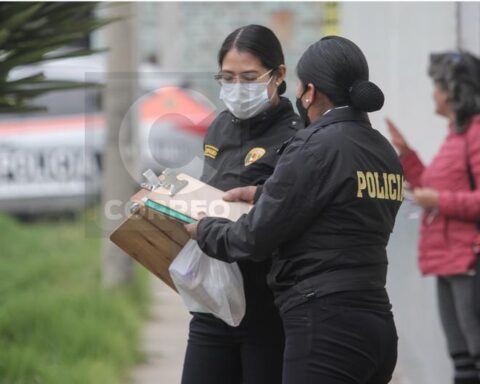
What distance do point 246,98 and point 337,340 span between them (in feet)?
3.09

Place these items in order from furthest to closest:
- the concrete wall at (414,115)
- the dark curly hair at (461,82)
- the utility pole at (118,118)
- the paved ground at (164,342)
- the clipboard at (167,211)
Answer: the utility pole at (118,118), the paved ground at (164,342), the concrete wall at (414,115), the dark curly hair at (461,82), the clipboard at (167,211)

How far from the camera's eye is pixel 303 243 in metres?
3.44

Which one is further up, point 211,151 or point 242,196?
point 211,151

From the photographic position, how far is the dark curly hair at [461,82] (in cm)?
518

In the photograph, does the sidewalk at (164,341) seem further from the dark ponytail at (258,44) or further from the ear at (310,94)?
the ear at (310,94)

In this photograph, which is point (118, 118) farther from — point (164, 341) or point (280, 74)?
point (280, 74)

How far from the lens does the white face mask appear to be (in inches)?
153

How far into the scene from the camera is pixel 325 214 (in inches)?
134

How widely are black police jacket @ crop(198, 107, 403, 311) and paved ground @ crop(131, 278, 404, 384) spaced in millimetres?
3394

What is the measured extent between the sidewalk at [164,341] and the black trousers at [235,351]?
2765 mm

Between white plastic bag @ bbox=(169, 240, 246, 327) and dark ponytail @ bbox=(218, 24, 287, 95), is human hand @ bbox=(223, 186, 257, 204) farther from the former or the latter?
dark ponytail @ bbox=(218, 24, 287, 95)

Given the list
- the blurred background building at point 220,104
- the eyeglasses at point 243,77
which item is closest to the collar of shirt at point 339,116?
the eyeglasses at point 243,77

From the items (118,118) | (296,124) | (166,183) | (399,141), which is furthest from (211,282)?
(118,118)

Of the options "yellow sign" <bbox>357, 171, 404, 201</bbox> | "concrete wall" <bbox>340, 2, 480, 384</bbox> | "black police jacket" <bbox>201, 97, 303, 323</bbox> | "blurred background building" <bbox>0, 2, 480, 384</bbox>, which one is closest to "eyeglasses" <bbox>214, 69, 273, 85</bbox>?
"black police jacket" <bbox>201, 97, 303, 323</bbox>
